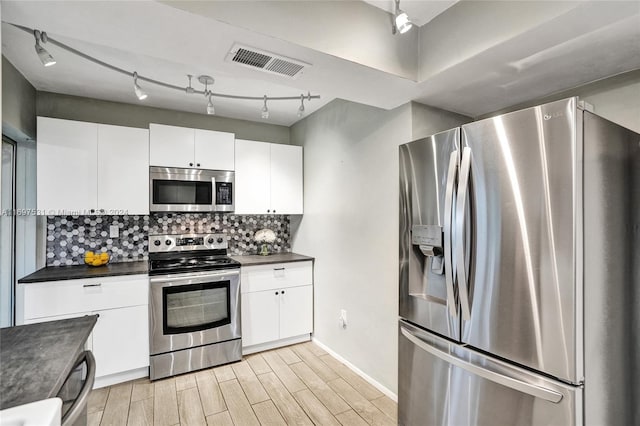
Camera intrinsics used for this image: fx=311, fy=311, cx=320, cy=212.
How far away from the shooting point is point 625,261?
1.47 m

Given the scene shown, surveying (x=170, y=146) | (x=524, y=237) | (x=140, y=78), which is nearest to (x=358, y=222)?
(x=524, y=237)

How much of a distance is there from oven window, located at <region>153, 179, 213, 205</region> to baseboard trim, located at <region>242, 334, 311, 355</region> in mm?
1601

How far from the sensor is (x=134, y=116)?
129 inches

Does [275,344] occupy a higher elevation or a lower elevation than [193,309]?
lower

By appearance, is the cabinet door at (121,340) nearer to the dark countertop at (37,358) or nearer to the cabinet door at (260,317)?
the cabinet door at (260,317)

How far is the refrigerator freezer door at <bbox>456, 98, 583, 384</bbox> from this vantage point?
1.26 metres

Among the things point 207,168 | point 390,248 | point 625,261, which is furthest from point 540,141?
point 207,168

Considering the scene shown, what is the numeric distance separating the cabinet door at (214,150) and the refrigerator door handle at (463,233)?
253 centimetres

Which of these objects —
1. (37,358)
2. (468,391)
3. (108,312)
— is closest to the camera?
(37,358)

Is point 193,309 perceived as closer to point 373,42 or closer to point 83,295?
point 83,295

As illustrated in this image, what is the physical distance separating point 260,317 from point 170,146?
1973 mm

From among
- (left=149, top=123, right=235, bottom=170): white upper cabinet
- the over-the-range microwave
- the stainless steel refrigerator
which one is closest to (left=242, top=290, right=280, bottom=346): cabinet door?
the over-the-range microwave

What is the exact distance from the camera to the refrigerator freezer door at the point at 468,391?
1289 millimetres

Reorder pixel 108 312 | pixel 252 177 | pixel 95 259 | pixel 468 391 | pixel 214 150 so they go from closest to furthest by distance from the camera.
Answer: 1. pixel 468 391
2. pixel 108 312
3. pixel 95 259
4. pixel 214 150
5. pixel 252 177
